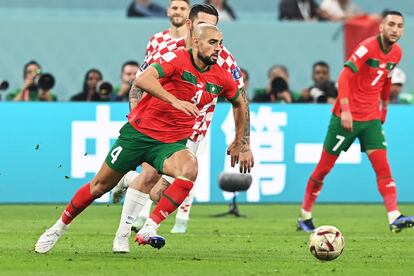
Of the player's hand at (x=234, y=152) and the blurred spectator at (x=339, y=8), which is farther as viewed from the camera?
the blurred spectator at (x=339, y=8)

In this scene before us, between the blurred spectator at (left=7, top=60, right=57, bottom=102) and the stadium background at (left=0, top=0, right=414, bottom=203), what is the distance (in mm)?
732

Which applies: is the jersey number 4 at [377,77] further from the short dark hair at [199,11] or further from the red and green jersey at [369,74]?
the short dark hair at [199,11]

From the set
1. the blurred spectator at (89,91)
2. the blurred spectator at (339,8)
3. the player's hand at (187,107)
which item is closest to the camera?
the player's hand at (187,107)

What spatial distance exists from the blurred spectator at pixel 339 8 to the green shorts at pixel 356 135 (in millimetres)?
8085

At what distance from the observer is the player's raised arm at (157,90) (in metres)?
9.84

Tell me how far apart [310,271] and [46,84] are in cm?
1028

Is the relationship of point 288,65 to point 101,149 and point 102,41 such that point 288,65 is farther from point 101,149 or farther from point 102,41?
point 101,149

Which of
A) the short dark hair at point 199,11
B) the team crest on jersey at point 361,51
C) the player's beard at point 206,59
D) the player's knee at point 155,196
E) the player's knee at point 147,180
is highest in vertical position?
the short dark hair at point 199,11

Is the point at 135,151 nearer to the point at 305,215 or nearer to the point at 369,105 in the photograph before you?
the point at 305,215

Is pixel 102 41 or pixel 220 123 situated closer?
pixel 220 123

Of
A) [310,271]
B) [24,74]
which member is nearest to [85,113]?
[24,74]

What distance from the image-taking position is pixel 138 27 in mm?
21203

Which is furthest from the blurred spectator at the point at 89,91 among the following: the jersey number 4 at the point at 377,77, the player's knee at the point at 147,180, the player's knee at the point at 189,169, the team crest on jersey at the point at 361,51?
the player's knee at the point at 189,169

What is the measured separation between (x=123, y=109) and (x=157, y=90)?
8453 millimetres
